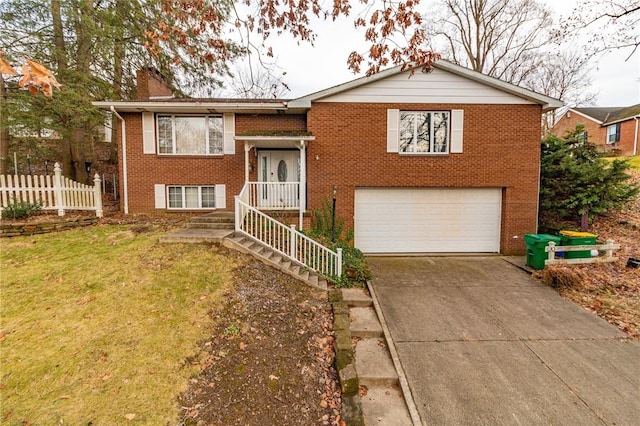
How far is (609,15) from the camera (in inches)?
315

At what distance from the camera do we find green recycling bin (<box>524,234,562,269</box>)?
25.8 feet

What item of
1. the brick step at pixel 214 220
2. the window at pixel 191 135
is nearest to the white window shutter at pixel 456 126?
the brick step at pixel 214 220

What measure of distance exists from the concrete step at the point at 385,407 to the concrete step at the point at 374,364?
0.09 meters

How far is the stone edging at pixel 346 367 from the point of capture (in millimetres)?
3426

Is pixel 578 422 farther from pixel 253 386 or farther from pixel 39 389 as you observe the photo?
pixel 39 389

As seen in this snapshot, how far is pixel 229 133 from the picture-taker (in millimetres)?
10258

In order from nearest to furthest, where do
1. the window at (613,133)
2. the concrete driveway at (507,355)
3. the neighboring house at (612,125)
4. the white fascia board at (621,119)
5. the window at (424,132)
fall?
the concrete driveway at (507,355), the window at (424,132), the white fascia board at (621,119), the neighboring house at (612,125), the window at (613,133)

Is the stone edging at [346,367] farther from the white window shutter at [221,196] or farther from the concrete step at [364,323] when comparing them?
the white window shutter at [221,196]

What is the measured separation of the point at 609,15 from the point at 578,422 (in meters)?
10.6

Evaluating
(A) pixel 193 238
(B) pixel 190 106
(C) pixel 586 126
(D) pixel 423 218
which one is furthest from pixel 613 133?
(A) pixel 193 238

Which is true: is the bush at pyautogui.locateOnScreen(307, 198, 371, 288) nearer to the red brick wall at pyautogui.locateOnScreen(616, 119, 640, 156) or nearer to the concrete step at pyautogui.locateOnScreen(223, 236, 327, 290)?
the concrete step at pyautogui.locateOnScreen(223, 236, 327, 290)

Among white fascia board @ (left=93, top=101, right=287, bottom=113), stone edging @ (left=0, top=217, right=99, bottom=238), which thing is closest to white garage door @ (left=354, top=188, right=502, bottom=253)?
white fascia board @ (left=93, top=101, right=287, bottom=113)

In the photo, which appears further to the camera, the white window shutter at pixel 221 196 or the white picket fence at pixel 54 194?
the white window shutter at pixel 221 196

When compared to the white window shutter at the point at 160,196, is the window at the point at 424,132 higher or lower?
higher
